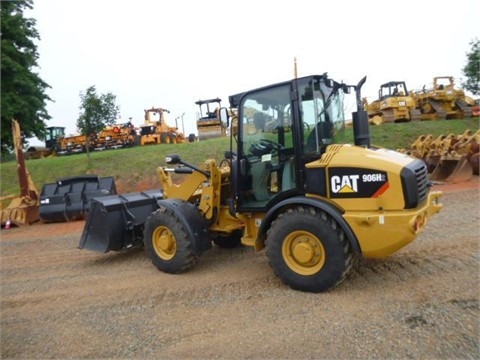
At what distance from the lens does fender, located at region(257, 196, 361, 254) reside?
4.01 m

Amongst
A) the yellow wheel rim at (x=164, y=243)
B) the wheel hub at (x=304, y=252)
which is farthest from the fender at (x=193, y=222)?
the wheel hub at (x=304, y=252)

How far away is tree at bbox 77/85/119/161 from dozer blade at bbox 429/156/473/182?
13.3 meters

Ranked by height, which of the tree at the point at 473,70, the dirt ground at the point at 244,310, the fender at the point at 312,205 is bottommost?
the dirt ground at the point at 244,310

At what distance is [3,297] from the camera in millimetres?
4918

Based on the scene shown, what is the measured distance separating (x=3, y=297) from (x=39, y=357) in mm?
1926

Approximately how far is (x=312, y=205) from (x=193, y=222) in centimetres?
166

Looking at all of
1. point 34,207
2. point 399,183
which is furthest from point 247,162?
point 34,207

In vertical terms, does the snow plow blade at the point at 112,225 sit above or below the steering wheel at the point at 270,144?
below

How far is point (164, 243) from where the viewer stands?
17.2 feet

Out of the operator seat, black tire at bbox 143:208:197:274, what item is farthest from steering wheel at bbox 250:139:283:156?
black tire at bbox 143:208:197:274

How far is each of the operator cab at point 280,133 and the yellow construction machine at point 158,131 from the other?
21906 mm

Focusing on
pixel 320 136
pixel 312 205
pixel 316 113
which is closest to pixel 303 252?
pixel 312 205

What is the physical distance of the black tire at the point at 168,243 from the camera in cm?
505

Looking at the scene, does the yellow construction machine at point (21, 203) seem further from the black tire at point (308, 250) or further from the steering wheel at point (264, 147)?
the black tire at point (308, 250)
